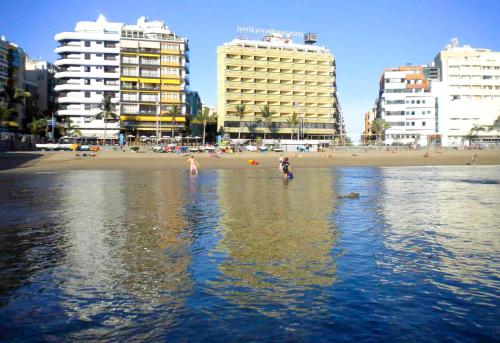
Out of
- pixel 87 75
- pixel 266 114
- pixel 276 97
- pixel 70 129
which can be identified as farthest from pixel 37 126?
pixel 276 97

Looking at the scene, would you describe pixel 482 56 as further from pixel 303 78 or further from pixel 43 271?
pixel 43 271

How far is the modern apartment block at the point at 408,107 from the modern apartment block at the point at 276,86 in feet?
48.2

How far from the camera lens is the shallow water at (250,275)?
22.1 ft

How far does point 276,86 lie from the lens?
123438mm

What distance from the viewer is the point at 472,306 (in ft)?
24.7

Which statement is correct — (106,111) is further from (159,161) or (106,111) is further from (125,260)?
(125,260)

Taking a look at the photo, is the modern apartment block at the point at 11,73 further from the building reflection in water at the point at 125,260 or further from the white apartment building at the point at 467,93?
the white apartment building at the point at 467,93

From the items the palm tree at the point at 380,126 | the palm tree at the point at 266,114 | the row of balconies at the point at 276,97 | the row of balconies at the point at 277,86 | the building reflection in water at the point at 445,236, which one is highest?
the row of balconies at the point at 277,86

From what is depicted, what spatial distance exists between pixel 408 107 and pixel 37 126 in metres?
88.0

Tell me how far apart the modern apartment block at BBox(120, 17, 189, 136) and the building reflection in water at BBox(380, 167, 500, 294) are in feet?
289

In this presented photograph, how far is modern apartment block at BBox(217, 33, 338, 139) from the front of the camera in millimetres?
119188

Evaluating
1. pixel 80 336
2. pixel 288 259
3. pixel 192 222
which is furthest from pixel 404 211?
pixel 80 336

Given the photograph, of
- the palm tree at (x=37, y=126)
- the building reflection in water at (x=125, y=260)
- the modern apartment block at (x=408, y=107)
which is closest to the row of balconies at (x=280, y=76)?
the modern apartment block at (x=408, y=107)

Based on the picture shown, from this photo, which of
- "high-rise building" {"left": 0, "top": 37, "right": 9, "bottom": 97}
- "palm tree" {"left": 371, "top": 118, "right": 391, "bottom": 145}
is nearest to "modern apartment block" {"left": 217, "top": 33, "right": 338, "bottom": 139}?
"palm tree" {"left": 371, "top": 118, "right": 391, "bottom": 145}
